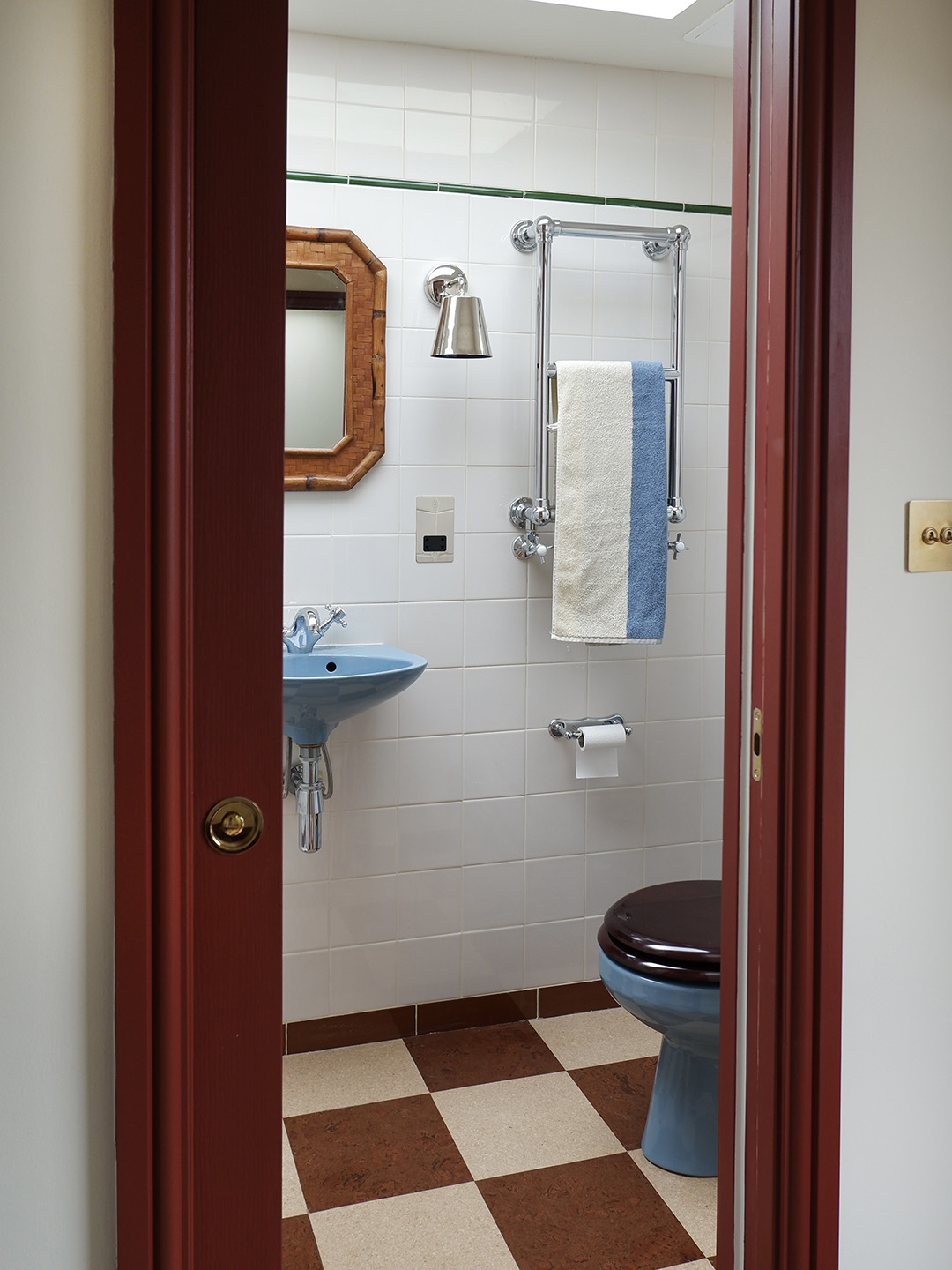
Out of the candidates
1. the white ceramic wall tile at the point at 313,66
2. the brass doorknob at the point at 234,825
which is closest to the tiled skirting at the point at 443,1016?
the brass doorknob at the point at 234,825

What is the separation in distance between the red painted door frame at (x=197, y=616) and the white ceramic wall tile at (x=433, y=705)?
148cm

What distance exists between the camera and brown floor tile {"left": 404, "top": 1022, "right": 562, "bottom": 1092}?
2.33m

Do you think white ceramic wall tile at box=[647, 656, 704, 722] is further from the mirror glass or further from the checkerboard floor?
the mirror glass

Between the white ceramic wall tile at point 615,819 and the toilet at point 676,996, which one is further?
the white ceramic wall tile at point 615,819

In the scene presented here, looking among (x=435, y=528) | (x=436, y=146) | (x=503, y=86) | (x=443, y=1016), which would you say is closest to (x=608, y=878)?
(x=443, y=1016)

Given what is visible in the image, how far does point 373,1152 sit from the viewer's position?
203 cm

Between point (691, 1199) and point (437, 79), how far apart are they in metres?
2.25

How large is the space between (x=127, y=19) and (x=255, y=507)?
389mm

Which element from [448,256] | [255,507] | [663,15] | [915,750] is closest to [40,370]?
[255,507]

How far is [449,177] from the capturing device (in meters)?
2.35

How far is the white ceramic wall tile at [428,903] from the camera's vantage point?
247 cm

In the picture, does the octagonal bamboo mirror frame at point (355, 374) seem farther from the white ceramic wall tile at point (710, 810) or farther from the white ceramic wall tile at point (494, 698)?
the white ceramic wall tile at point (710, 810)

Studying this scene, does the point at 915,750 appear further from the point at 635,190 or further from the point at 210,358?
the point at 635,190

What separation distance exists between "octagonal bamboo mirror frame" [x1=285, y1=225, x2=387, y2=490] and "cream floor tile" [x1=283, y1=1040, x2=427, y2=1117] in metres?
1.25
